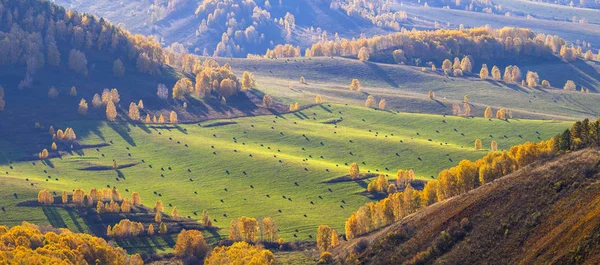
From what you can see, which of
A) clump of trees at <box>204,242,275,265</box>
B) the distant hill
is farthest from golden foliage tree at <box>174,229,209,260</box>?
the distant hill

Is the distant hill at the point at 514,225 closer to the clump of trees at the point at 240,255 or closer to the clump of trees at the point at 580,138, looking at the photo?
the clump of trees at the point at 580,138

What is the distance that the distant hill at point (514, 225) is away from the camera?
120 metres

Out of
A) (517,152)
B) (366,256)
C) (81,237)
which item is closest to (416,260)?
(366,256)

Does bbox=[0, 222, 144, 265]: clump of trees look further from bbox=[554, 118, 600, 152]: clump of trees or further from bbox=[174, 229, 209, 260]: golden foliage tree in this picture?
bbox=[554, 118, 600, 152]: clump of trees

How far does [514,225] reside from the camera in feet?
444

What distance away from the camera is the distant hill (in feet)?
392

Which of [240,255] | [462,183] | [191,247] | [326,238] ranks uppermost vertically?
[462,183]

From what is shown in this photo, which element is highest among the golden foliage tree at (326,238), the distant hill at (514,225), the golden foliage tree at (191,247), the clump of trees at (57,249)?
the distant hill at (514,225)

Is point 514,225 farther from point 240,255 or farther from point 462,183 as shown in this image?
point 462,183

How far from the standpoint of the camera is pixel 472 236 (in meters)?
139

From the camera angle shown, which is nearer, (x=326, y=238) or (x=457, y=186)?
(x=326, y=238)

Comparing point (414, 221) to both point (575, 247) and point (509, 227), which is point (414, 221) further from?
point (575, 247)

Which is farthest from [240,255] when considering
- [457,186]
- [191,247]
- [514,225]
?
[514,225]

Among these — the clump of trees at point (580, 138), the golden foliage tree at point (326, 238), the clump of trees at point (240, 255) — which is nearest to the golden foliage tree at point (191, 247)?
the clump of trees at point (240, 255)
